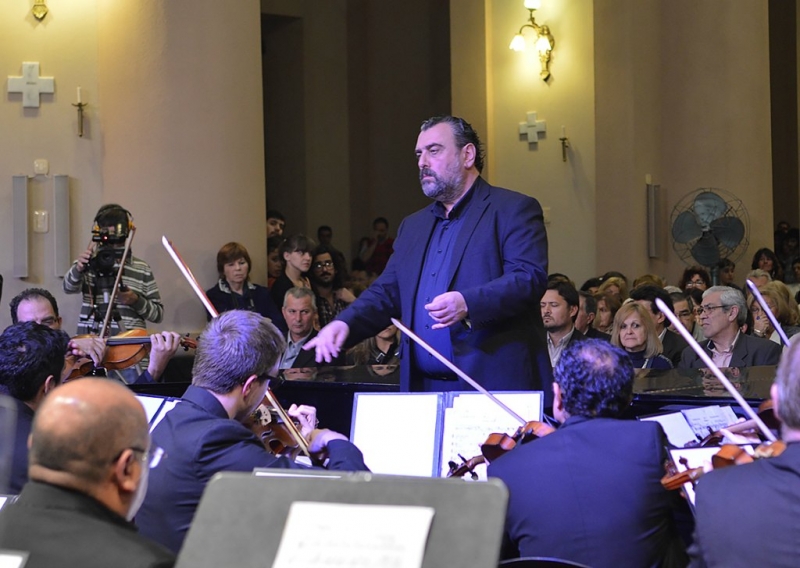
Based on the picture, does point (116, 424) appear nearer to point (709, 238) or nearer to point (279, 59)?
point (709, 238)

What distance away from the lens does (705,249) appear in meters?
9.48

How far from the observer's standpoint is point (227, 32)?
6406 millimetres

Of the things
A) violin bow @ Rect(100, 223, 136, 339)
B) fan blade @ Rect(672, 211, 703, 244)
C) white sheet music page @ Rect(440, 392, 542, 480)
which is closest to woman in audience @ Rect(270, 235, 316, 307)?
violin bow @ Rect(100, 223, 136, 339)

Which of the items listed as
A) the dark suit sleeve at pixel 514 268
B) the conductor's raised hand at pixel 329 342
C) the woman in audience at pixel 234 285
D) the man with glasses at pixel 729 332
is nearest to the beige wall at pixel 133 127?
the woman in audience at pixel 234 285

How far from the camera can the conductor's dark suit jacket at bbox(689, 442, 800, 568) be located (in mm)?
1889

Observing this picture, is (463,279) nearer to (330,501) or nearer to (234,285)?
(330,501)

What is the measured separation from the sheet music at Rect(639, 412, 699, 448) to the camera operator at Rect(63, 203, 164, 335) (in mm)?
3097

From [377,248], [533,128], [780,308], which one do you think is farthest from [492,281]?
[377,248]

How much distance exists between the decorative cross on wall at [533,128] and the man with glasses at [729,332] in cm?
436

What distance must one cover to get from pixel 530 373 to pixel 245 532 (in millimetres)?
1937

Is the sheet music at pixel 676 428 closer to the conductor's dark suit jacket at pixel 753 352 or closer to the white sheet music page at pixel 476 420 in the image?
the white sheet music page at pixel 476 420

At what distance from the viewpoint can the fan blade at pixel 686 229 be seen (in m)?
9.48

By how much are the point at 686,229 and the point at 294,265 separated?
13.6 feet

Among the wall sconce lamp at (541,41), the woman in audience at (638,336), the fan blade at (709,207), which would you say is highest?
the wall sconce lamp at (541,41)
